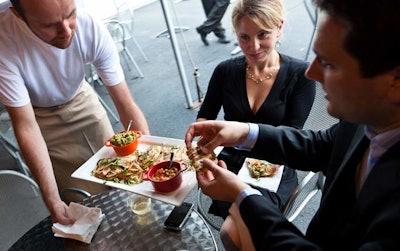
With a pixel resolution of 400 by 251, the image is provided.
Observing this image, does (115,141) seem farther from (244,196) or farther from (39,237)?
(244,196)

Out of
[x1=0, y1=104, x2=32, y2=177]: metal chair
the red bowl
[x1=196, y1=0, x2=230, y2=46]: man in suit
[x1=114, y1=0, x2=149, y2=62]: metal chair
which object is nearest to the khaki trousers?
the red bowl

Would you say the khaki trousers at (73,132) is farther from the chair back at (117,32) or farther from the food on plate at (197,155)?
the chair back at (117,32)

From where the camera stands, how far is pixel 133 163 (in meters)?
1.52

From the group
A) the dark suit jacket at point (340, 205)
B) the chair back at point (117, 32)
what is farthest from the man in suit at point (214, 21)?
the dark suit jacket at point (340, 205)

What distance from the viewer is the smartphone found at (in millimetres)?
1196

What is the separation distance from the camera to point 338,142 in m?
0.95

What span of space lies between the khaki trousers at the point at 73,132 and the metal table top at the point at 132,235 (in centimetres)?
53

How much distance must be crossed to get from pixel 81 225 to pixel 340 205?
3.00ft

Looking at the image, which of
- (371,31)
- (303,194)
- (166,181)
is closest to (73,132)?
(166,181)

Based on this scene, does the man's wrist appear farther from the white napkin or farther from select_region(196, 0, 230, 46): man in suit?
select_region(196, 0, 230, 46): man in suit

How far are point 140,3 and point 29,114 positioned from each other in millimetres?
6931

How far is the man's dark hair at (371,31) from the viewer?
0.55 meters

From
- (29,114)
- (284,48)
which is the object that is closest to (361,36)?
(29,114)

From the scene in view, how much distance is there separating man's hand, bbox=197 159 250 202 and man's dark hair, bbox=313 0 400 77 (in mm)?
491
